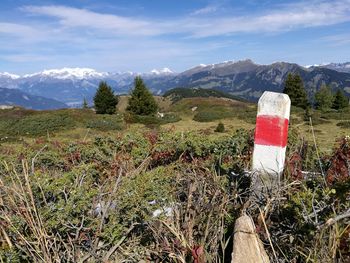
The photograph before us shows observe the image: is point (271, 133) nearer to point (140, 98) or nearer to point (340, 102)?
point (140, 98)

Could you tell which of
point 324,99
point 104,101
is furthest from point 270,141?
point 324,99

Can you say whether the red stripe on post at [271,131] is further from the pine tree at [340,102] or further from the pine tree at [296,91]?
the pine tree at [340,102]

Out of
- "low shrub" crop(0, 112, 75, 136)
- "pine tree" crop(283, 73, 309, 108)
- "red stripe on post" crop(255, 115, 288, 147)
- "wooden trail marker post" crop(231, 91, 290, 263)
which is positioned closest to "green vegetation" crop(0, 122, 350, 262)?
"wooden trail marker post" crop(231, 91, 290, 263)

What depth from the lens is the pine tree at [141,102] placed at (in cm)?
4081

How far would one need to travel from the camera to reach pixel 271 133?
3816mm

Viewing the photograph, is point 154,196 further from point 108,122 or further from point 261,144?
point 108,122

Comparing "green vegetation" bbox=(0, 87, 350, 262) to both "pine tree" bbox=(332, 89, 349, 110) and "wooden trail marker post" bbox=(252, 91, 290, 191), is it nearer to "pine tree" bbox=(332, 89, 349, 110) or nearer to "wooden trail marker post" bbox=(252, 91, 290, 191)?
"wooden trail marker post" bbox=(252, 91, 290, 191)

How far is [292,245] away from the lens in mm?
2885

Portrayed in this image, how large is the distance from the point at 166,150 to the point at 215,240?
450 centimetres

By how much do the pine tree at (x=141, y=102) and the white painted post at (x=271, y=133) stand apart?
36982 millimetres

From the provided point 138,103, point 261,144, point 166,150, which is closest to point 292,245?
point 261,144

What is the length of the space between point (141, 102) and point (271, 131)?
123 feet

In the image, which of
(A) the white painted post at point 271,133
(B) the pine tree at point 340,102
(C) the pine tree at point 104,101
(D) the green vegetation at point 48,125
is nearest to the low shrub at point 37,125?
(D) the green vegetation at point 48,125

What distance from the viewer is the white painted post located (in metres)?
3.77
